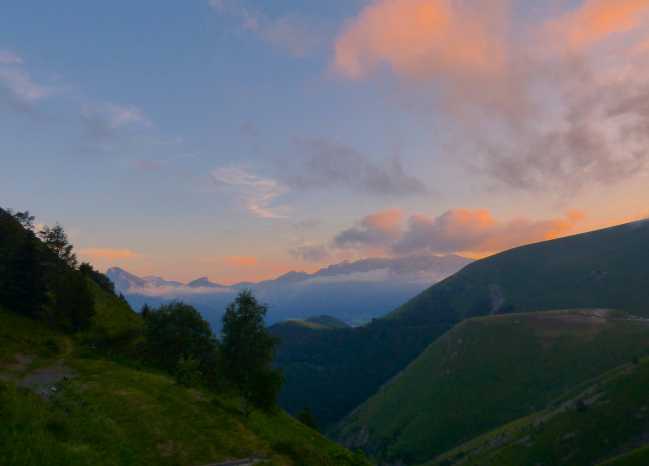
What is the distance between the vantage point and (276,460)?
70.3 feet

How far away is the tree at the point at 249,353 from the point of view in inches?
1238

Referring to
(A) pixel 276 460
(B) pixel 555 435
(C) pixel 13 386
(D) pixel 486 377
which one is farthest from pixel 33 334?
(D) pixel 486 377

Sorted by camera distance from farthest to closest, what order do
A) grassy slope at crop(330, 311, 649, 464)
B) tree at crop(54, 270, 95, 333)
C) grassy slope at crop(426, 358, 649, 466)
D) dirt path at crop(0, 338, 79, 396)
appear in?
1. grassy slope at crop(330, 311, 649, 464)
2. grassy slope at crop(426, 358, 649, 466)
3. tree at crop(54, 270, 95, 333)
4. dirt path at crop(0, 338, 79, 396)

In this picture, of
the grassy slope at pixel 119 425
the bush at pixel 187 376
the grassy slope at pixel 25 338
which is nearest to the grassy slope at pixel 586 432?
the grassy slope at pixel 119 425

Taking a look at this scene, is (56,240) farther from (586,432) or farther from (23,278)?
(586,432)

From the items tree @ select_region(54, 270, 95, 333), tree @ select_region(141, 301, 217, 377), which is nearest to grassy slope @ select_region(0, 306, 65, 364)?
tree @ select_region(54, 270, 95, 333)

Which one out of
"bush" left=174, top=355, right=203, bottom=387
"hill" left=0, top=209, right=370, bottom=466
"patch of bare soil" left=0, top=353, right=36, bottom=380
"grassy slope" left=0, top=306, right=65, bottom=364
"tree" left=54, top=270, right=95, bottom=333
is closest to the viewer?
"hill" left=0, top=209, right=370, bottom=466

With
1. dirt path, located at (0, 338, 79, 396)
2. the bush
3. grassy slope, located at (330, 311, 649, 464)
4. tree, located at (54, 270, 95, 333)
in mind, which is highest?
tree, located at (54, 270, 95, 333)

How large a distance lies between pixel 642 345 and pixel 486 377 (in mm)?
66508

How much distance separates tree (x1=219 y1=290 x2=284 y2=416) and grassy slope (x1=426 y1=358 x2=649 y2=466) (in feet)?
279

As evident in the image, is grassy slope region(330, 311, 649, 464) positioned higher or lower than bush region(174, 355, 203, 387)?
lower

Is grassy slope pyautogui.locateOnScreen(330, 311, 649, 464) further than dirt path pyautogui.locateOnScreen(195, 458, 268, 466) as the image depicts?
Yes

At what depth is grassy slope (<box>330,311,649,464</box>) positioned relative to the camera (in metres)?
146

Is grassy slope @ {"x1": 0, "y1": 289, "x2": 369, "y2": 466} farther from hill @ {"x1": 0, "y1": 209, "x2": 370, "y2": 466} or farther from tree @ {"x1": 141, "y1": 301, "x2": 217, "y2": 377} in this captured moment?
tree @ {"x1": 141, "y1": 301, "x2": 217, "y2": 377}
